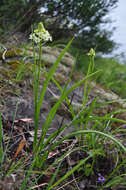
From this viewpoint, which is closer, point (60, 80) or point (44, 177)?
point (44, 177)

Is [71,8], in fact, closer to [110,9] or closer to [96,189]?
[110,9]

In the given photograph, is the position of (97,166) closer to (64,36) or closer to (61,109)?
(61,109)

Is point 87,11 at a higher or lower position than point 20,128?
higher

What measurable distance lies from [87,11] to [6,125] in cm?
225

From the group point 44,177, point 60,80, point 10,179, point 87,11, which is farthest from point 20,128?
point 87,11

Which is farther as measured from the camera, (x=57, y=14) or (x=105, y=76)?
(x=105, y=76)

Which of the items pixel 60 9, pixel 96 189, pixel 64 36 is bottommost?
pixel 96 189

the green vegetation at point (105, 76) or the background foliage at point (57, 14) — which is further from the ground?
the background foliage at point (57, 14)

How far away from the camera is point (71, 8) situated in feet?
8.14

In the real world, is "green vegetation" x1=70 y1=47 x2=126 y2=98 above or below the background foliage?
below

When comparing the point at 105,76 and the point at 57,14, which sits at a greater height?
the point at 57,14

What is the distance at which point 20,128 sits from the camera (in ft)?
3.67

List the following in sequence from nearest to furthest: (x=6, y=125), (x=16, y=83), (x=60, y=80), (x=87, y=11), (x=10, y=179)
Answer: (x=10, y=179) < (x=6, y=125) < (x=16, y=83) < (x=60, y=80) < (x=87, y=11)

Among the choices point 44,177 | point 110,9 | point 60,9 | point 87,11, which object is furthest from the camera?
point 110,9
